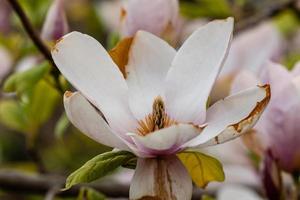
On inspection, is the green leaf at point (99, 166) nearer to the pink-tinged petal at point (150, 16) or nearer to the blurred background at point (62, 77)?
the blurred background at point (62, 77)

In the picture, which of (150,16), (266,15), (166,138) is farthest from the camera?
(266,15)

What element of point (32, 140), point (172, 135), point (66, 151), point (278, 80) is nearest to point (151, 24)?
point (278, 80)

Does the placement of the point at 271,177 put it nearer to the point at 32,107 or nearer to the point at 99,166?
the point at 99,166

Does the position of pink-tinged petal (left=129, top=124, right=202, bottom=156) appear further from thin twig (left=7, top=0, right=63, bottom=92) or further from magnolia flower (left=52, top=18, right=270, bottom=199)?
thin twig (left=7, top=0, right=63, bottom=92)

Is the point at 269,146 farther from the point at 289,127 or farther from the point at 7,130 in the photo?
the point at 7,130

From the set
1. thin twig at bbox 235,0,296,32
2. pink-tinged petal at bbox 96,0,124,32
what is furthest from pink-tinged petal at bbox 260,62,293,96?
pink-tinged petal at bbox 96,0,124,32

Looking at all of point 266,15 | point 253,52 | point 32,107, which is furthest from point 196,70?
point 253,52

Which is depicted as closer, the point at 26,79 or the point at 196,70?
the point at 196,70
